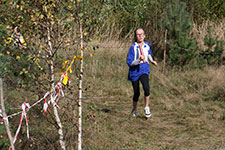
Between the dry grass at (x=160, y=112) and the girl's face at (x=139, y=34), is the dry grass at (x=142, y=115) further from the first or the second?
the girl's face at (x=139, y=34)

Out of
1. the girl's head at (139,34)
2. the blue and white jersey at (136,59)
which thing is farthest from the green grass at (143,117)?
the girl's head at (139,34)

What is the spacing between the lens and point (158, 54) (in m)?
11.6

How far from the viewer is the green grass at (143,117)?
510 centimetres

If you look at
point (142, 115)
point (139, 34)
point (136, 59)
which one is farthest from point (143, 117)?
point (139, 34)

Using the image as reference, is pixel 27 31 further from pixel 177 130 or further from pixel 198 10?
pixel 198 10

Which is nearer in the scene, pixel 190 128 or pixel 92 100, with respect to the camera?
pixel 190 128

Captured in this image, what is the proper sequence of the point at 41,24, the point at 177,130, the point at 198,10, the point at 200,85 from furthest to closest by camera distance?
1. the point at 198,10
2. the point at 200,85
3. the point at 177,130
4. the point at 41,24

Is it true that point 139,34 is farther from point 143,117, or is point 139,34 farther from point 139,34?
point 143,117

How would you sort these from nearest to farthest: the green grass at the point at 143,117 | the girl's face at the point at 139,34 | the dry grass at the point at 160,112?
the green grass at the point at 143,117
the dry grass at the point at 160,112
the girl's face at the point at 139,34

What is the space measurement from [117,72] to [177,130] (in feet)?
16.4

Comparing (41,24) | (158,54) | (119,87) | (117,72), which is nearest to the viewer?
(41,24)

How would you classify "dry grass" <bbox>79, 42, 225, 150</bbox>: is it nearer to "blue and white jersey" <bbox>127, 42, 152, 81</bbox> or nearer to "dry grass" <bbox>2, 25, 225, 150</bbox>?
"dry grass" <bbox>2, 25, 225, 150</bbox>

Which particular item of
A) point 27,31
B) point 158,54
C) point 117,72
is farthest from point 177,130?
point 158,54

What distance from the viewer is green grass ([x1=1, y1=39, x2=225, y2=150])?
5102mm
